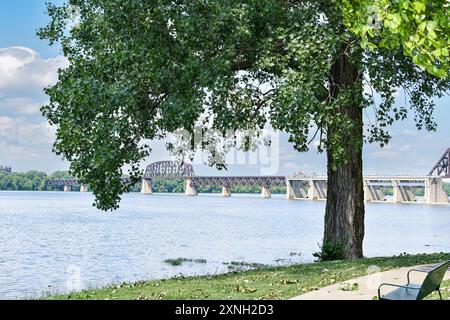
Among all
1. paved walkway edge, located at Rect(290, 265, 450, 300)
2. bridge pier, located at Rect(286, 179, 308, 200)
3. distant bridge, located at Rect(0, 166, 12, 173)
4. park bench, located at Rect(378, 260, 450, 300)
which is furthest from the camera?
bridge pier, located at Rect(286, 179, 308, 200)

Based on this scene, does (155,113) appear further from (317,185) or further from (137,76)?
(317,185)

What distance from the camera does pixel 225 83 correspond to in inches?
571

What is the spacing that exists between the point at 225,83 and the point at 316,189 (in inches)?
4678

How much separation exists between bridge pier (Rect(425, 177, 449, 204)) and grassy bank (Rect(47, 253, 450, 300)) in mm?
118223

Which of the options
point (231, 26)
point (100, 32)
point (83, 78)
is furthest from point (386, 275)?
point (100, 32)

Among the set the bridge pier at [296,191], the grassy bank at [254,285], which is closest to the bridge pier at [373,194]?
the bridge pier at [296,191]

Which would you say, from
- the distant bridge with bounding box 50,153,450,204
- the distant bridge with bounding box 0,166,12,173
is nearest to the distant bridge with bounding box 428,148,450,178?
the distant bridge with bounding box 50,153,450,204

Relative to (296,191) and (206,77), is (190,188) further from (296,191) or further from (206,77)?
(206,77)

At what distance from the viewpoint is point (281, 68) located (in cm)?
1463

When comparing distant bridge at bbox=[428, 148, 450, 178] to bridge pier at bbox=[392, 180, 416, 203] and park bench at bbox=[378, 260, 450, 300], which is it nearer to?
bridge pier at bbox=[392, 180, 416, 203]

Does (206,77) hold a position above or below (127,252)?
above

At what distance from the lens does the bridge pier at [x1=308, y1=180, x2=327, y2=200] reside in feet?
425

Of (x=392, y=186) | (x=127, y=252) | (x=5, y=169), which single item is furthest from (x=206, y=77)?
(x=392, y=186)
